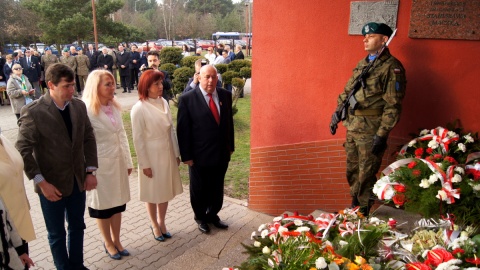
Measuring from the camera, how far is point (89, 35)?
26.9 meters

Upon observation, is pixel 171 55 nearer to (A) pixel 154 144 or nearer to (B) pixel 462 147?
(A) pixel 154 144

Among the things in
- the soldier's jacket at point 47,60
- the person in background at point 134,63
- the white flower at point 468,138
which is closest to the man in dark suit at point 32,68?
the soldier's jacket at point 47,60

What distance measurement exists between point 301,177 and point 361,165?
95 centimetres

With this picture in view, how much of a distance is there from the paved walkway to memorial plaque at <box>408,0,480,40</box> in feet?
8.53

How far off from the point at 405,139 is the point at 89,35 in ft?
88.9

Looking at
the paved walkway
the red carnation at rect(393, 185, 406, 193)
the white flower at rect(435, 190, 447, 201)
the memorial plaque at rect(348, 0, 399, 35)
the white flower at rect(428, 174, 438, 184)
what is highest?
the memorial plaque at rect(348, 0, 399, 35)

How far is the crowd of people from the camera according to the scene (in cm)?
291

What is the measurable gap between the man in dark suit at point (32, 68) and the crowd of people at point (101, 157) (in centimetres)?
1113

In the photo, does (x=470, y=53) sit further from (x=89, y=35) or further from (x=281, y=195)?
(x=89, y=35)

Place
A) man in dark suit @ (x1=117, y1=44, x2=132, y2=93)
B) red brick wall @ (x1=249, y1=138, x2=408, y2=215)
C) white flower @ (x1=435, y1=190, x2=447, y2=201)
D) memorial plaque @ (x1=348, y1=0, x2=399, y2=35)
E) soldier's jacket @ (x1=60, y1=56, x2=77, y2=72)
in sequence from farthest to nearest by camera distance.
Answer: man in dark suit @ (x1=117, y1=44, x2=132, y2=93), soldier's jacket @ (x1=60, y1=56, x2=77, y2=72), red brick wall @ (x1=249, y1=138, x2=408, y2=215), memorial plaque @ (x1=348, y1=0, x2=399, y2=35), white flower @ (x1=435, y1=190, x2=447, y2=201)

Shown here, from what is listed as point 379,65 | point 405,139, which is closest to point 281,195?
point 405,139

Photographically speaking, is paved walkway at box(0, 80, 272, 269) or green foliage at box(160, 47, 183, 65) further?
green foliage at box(160, 47, 183, 65)

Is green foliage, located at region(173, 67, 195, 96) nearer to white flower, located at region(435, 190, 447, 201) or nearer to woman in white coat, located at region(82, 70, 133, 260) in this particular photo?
woman in white coat, located at region(82, 70, 133, 260)

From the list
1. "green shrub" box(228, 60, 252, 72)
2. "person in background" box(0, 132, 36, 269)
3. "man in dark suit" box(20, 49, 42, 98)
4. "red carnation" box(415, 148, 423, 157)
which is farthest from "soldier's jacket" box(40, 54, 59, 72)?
"red carnation" box(415, 148, 423, 157)
